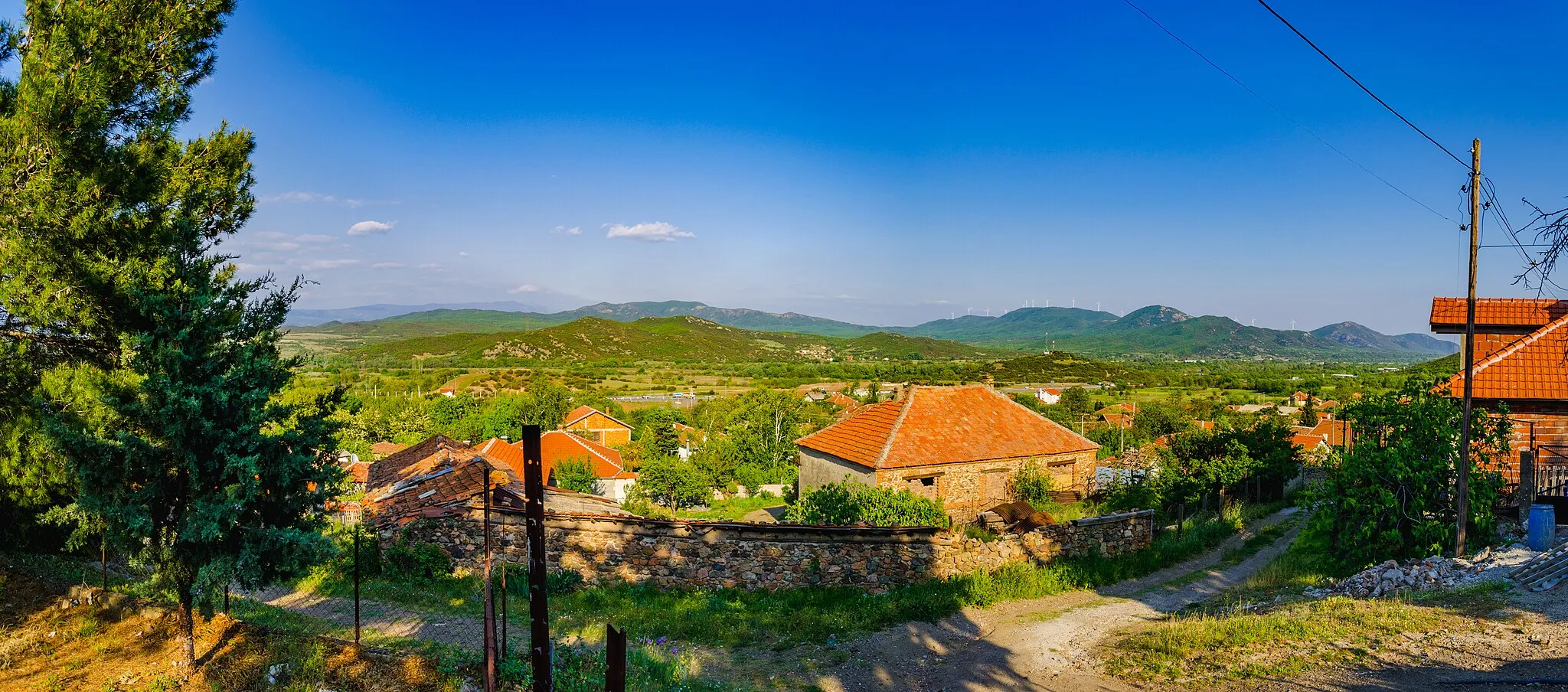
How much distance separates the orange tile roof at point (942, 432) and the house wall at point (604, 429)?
118 ft

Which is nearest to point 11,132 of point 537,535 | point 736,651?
point 537,535

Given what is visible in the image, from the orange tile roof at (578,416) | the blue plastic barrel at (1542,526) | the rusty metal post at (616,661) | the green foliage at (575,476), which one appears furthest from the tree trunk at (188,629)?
the orange tile roof at (578,416)

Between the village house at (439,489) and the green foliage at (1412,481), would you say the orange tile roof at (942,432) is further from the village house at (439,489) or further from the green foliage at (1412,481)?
the green foliage at (1412,481)

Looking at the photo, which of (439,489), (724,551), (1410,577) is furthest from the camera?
(439,489)

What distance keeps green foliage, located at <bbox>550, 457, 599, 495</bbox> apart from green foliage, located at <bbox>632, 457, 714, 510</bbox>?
8.40ft

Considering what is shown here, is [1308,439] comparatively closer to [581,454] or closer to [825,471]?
[825,471]

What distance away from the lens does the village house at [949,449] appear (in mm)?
21312

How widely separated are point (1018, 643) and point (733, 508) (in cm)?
2453

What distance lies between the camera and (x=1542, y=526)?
10.3 meters

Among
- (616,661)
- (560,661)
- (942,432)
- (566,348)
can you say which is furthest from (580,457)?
(566,348)

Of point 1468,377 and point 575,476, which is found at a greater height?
point 1468,377

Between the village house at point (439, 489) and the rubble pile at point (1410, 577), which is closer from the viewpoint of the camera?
the rubble pile at point (1410, 577)

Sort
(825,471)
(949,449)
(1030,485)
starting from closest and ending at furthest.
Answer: (949,449) < (1030,485) < (825,471)

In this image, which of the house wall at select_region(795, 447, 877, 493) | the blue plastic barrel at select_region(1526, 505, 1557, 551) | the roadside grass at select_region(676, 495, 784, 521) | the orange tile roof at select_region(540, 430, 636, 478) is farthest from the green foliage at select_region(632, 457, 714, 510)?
the blue plastic barrel at select_region(1526, 505, 1557, 551)
